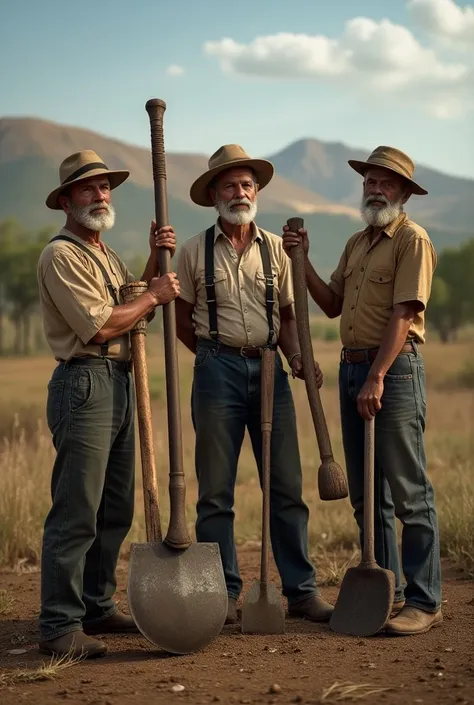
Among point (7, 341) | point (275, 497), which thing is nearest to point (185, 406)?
point (275, 497)

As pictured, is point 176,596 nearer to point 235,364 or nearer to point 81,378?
point 81,378

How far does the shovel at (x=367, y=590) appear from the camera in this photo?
17.3ft

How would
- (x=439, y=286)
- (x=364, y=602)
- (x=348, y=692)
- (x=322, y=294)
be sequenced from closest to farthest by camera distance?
(x=348, y=692) → (x=364, y=602) → (x=322, y=294) → (x=439, y=286)

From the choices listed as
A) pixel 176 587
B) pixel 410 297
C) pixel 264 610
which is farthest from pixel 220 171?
pixel 264 610

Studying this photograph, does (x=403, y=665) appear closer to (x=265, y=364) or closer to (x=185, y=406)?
(x=265, y=364)

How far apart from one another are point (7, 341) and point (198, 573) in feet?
263

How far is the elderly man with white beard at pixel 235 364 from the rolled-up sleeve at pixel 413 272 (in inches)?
28.0

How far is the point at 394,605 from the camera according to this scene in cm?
573

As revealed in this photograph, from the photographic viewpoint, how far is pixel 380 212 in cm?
547

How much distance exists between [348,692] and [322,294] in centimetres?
235

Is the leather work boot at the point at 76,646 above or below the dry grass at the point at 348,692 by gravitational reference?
above

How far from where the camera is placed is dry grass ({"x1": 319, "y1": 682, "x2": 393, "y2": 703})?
421 centimetres

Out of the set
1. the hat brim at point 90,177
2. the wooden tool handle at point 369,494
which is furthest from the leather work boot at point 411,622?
the hat brim at point 90,177

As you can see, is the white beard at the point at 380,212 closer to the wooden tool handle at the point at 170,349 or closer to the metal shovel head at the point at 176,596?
the wooden tool handle at the point at 170,349
